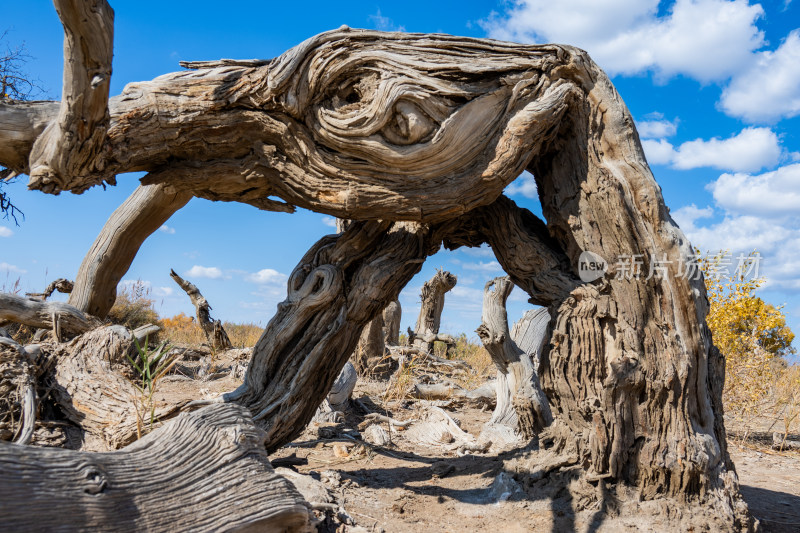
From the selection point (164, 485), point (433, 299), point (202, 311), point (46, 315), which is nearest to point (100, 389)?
point (46, 315)

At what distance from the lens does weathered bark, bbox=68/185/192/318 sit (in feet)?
22.1

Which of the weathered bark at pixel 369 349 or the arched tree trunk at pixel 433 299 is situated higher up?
the arched tree trunk at pixel 433 299

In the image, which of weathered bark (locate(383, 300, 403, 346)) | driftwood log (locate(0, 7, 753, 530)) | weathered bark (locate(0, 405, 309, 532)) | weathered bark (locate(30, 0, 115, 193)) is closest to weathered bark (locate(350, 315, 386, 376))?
weathered bark (locate(383, 300, 403, 346))

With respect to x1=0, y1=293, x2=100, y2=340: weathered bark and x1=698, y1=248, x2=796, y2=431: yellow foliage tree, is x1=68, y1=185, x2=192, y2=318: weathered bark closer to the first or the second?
x1=0, y1=293, x2=100, y2=340: weathered bark

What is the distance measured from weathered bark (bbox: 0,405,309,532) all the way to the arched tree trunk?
9.08 metres

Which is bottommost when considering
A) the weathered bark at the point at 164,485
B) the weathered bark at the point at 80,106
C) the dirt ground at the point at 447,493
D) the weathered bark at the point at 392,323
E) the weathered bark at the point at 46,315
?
the dirt ground at the point at 447,493

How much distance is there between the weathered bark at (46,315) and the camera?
685 centimetres

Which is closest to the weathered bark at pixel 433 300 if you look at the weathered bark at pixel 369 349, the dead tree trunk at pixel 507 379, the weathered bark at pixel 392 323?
the weathered bark at pixel 392 323

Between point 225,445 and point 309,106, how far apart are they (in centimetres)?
236

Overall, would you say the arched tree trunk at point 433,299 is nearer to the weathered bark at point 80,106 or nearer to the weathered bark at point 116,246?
the weathered bark at point 116,246

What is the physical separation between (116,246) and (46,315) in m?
1.14

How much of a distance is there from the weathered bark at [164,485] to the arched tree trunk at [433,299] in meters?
9.08

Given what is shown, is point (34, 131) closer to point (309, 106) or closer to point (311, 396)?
point (309, 106)

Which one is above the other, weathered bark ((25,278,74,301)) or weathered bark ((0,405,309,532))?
weathered bark ((25,278,74,301))
